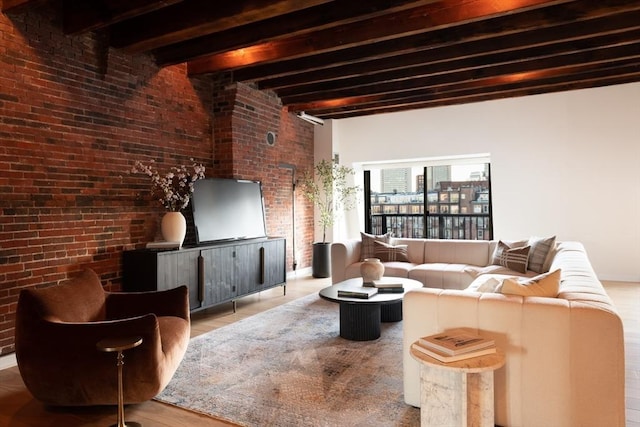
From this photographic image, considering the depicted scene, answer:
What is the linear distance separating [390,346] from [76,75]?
382 cm

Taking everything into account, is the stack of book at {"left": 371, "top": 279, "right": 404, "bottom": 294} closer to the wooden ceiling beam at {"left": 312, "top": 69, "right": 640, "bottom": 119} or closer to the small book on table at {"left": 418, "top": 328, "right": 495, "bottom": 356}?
the small book on table at {"left": 418, "top": 328, "right": 495, "bottom": 356}

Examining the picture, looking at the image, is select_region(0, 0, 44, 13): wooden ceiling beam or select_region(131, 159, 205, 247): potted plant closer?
select_region(0, 0, 44, 13): wooden ceiling beam

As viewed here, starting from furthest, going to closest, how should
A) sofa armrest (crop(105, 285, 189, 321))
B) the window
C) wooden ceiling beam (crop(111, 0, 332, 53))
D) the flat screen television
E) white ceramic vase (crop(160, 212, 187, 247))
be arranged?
the window → the flat screen television → white ceramic vase (crop(160, 212, 187, 247)) → wooden ceiling beam (crop(111, 0, 332, 53)) → sofa armrest (crop(105, 285, 189, 321))

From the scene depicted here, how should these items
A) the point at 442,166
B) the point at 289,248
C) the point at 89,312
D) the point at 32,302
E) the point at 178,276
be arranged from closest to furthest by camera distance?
1. the point at 32,302
2. the point at 89,312
3. the point at 178,276
4. the point at 289,248
5. the point at 442,166

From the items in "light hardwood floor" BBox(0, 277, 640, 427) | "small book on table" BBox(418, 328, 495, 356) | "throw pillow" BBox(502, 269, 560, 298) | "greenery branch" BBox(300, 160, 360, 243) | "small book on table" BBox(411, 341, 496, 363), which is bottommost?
"light hardwood floor" BBox(0, 277, 640, 427)

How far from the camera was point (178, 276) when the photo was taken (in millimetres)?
4297

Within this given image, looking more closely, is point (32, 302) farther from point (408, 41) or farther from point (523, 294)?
point (408, 41)

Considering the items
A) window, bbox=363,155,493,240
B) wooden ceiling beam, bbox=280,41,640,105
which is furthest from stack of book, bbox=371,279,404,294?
window, bbox=363,155,493,240

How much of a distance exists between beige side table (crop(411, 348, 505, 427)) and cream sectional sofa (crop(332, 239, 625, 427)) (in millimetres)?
230

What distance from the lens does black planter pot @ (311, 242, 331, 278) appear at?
7109mm

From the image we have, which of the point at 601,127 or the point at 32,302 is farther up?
the point at 601,127

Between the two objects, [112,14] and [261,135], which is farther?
[261,135]

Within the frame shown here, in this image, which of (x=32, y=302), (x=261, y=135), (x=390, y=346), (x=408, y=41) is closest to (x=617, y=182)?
(x=408, y=41)

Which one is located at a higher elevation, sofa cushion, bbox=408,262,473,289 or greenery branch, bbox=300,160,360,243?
greenery branch, bbox=300,160,360,243
